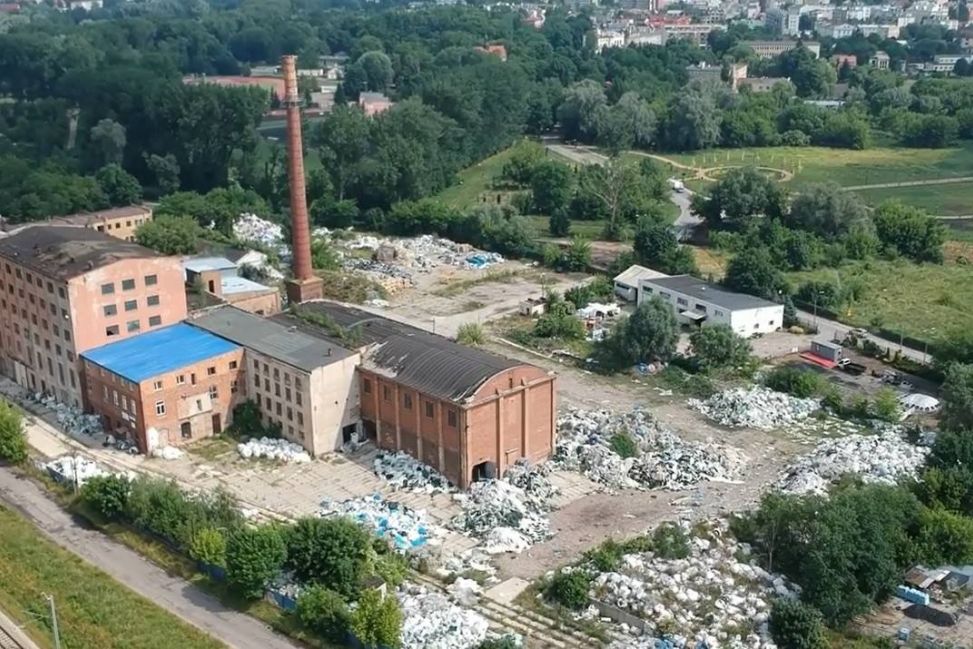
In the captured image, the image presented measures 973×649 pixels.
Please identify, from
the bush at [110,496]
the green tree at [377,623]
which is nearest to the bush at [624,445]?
the green tree at [377,623]

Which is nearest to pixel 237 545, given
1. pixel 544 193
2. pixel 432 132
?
pixel 544 193

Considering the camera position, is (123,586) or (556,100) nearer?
(123,586)

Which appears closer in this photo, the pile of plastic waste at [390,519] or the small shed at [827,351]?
the pile of plastic waste at [390,519]

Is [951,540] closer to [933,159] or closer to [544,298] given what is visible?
[544,298]

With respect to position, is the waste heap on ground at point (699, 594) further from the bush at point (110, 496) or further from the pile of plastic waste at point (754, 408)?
the bush at point (110, 496)

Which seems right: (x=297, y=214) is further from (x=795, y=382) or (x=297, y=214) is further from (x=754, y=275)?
(x=795, y=382)

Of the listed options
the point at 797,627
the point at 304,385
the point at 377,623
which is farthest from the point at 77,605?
the point at 797,627

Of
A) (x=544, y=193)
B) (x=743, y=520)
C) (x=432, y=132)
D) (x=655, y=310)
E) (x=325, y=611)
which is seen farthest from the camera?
(x=432, y=132)
